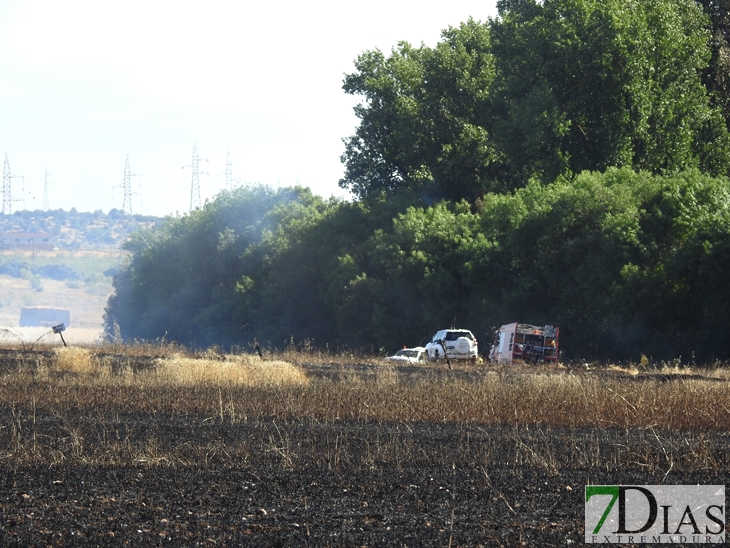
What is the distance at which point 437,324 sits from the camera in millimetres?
52906

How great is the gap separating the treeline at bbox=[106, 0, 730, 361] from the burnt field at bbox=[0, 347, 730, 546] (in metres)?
17.6

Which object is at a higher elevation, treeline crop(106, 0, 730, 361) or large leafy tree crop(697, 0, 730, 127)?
large leafy tree crop(697, 0, 730, 127)

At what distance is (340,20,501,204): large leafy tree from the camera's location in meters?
66.0

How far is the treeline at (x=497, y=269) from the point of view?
41750 millimetres

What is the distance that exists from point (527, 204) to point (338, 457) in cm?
3660

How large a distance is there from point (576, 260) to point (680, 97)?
12709mm

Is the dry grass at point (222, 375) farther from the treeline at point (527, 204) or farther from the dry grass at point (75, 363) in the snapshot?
the treeline at point (527, 204)

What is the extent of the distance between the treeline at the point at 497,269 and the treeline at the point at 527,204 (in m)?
0.10

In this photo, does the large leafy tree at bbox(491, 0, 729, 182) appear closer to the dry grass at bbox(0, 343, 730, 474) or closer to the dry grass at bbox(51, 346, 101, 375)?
the dry grass at bbox(0, 343, 730, 474)

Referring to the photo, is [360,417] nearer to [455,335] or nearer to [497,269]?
[455,335]

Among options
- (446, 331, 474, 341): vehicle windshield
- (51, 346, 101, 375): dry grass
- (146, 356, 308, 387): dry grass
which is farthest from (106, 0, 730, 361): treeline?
(51, 346, 101, 375): dry grass

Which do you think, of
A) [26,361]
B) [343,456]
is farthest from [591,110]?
[343,456]

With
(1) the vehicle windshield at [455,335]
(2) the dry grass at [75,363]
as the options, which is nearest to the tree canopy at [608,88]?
(1) the vehicle windshield at [455,335]

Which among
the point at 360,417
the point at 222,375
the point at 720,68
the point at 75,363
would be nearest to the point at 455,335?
the point at 75,363
